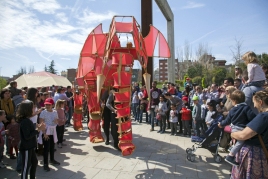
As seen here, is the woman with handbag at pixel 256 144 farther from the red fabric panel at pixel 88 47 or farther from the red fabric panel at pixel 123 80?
the red fabric panel at pixel 88 47

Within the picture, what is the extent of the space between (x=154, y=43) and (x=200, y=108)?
266cm

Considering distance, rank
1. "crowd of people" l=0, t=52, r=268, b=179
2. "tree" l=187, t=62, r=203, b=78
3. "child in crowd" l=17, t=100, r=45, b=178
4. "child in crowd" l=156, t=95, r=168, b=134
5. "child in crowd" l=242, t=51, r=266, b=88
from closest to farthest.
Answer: "crowd of people" l=0, t=52, r=268, b=179 → "child in crowd" l=17, t=100, r=45, b=178 → "child in crowd" l=242, t=51, r=266, b=88 → "child in crowd" l=156, t=95, r=168, b=134 → "tree" l=187, t=62, r=203, b=78

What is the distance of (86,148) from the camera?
5668 millimetres

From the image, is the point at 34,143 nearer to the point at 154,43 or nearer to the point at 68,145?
the point at 68,145

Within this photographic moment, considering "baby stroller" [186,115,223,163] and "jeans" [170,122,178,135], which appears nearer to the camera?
"baby stroller" [186,115,223,163]

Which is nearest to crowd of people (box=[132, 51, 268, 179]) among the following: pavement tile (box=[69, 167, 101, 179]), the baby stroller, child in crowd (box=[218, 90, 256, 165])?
child in crowd (box=[218, 90, 256, 165])

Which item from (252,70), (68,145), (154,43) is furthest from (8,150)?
(252,70)

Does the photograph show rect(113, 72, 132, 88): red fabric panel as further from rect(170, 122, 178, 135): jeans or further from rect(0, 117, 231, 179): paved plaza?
rect(170, 122, 178, 135): jeans

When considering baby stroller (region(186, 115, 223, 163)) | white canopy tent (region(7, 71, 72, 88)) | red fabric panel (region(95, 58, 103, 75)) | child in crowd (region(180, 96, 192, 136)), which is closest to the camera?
baby stroller (region(186, 115, 223, 163))

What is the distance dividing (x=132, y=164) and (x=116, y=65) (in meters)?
2.33

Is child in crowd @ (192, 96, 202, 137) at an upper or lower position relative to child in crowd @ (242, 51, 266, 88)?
lower

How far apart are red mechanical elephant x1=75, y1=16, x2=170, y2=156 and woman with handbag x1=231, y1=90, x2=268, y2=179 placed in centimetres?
211

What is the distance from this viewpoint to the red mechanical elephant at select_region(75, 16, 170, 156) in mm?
4125

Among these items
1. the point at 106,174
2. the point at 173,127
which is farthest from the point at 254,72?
the point at 173,127
